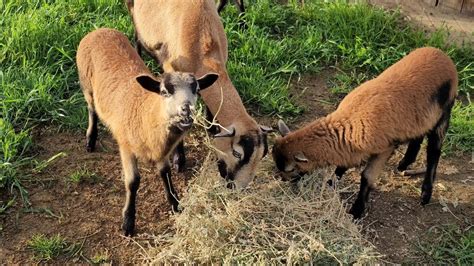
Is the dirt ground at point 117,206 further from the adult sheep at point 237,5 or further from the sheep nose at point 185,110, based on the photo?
the adult sheep at point 237,5

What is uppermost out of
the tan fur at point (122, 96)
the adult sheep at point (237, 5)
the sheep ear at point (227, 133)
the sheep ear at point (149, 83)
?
the sheep ear at point (149, 83)

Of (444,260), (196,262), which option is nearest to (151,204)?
(196,262)

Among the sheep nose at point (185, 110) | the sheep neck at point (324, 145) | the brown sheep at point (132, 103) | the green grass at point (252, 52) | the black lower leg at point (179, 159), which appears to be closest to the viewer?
the sheep nose at point (185, 110)

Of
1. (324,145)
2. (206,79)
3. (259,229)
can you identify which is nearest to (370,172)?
(324,145)

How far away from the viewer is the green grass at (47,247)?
4.99m

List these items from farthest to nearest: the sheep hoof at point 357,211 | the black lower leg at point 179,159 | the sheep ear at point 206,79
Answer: the black lower leg at point 179,159, the sheep hoof at point 357,211, the sheep ear at point 206,79

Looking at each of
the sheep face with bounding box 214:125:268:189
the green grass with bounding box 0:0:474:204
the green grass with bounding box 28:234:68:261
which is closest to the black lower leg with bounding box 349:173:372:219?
the sheep face with bounding box 214:125:268:189

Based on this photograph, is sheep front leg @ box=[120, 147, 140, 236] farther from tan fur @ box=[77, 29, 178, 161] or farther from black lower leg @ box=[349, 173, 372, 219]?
black lower leg @ box=[349, 173, 372, 219]

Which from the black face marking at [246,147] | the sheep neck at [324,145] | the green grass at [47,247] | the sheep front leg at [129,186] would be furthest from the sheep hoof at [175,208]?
the sheep neck at [324,145]

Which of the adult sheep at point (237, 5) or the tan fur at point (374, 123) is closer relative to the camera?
the tan fur at point (374, 123)

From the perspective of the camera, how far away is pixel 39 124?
6.28 m

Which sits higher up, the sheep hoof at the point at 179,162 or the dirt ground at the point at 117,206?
the sheep hoof at the point at 179,162

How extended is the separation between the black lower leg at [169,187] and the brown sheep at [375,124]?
924 mm

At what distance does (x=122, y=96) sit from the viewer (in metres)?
5.29
